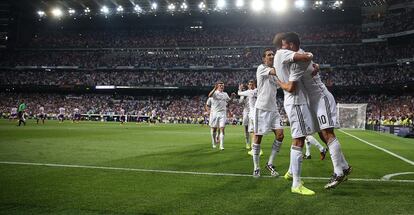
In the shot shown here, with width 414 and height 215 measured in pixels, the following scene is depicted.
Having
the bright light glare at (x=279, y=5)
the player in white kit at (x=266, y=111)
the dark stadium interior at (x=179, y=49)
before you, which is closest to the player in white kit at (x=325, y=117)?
the player in white kit at (x=266, y=111)

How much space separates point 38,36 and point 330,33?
55810 mm

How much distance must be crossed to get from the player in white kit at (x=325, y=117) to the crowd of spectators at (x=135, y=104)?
164 feet

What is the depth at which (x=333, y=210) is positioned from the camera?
190 inches

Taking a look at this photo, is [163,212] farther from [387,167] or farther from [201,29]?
[201,29]

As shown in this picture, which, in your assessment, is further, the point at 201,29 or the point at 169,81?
the point at 201,29

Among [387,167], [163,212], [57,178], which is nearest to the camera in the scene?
[163,212]

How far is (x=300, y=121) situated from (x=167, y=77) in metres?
61.4

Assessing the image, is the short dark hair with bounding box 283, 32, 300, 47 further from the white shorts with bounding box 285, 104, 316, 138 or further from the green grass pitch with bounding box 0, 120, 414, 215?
the green grass pitch with bounding box 0, 120, 414, 215

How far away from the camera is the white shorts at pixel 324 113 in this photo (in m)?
6.38

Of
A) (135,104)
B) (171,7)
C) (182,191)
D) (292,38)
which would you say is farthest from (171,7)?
(182,191)

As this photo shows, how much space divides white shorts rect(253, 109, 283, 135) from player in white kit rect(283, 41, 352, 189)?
5.55 ft

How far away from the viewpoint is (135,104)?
6569 cm

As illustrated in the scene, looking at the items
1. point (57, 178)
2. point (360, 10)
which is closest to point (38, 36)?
point (360, 10)

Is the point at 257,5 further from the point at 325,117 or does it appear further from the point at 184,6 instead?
the point at 325,117
